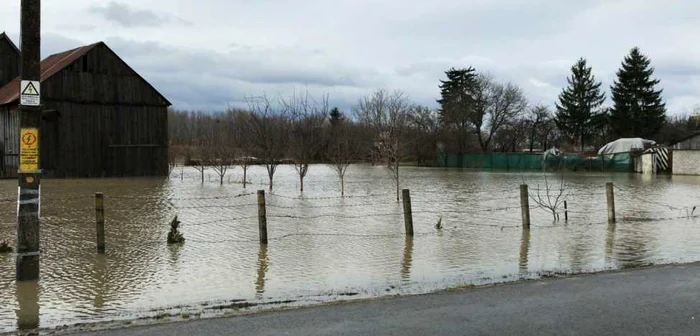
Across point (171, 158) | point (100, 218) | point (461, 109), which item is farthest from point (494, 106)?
point (100, 218)

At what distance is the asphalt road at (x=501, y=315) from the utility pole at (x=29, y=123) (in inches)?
124

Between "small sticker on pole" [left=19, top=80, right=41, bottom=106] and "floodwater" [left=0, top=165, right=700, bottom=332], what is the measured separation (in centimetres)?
238

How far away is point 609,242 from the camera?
1240 cm

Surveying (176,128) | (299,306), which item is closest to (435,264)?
(299,306)

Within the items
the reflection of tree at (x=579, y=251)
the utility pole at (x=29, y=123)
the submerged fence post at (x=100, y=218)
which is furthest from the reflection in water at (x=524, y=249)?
the submerged fence post at (x=100, y=218)

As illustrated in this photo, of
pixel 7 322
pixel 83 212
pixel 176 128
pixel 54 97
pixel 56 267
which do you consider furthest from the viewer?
pixel 176 128

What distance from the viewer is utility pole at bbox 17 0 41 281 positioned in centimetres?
793

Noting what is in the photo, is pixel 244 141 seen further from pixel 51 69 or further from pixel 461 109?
pixel 461 109

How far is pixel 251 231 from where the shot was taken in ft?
46.4

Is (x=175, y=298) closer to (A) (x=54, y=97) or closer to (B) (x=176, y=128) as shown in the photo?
(A) (x=54, y=97)

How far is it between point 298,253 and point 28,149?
15.7 ft

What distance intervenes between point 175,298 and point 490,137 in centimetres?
7445

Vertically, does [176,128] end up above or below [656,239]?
above

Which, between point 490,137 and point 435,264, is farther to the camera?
point 490,137
